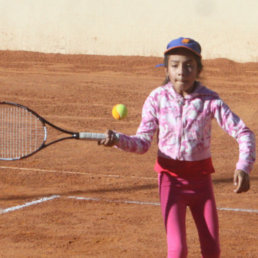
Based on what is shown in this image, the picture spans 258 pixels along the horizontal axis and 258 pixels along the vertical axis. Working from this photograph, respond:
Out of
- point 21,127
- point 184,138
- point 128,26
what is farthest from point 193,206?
point 128,26

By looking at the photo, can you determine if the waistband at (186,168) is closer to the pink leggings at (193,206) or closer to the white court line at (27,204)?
the pink leggings at (193,206)

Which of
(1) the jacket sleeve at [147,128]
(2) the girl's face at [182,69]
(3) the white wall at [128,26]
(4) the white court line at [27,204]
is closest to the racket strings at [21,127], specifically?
(4) the white court line at [27,204]

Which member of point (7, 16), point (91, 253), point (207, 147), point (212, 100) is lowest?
point (91, 253)

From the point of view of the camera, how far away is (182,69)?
3.74 meters

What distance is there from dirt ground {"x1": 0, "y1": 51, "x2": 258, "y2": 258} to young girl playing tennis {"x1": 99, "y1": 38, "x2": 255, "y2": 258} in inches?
18.8

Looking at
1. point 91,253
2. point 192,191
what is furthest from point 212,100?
point 91,253

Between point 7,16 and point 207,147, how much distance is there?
16.9 metres

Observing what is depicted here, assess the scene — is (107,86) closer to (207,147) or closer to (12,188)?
(12,188)

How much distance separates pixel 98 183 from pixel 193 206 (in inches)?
192

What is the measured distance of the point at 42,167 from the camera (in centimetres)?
976

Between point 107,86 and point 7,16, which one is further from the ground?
point 7,16

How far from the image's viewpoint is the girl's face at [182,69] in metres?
3.74

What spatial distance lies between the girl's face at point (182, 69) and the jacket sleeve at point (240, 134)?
0.67 ft

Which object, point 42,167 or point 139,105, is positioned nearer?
point 42,167
